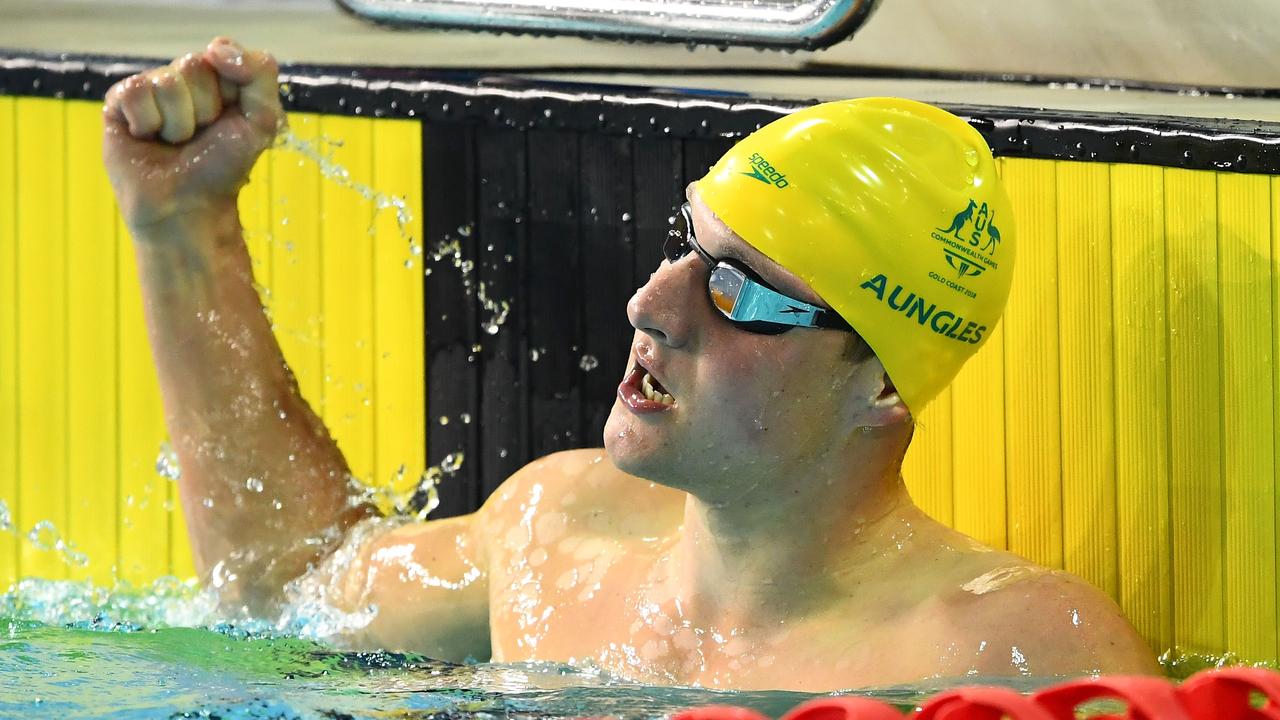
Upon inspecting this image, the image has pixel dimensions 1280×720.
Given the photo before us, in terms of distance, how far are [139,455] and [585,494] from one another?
0.92 meters

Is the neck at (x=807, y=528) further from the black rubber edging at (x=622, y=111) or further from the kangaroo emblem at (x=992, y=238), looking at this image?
the black rubber edging at (x=622, y=111)

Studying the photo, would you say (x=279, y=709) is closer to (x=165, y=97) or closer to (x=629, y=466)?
(x=629, y=466)

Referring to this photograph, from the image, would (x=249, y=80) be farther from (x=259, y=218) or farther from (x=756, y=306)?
(x=756, y=306)

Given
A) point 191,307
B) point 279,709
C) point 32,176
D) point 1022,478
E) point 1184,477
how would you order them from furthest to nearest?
point 32,176 < point 191,307 < point 1022,478 < point 1184,477 < point 279,709

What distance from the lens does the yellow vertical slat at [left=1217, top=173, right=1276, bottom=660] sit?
6.46ft

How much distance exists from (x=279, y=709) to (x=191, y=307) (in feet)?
2.35

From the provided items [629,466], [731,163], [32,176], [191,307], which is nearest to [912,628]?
[629,466]

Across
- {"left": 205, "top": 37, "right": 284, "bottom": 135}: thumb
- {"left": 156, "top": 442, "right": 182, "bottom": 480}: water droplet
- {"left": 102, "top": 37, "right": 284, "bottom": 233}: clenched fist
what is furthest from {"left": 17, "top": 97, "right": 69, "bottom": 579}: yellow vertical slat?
{"left": 205, "top": 37, "right": 284, "bottom": 135}: thumb

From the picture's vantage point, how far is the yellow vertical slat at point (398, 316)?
8.69 feet

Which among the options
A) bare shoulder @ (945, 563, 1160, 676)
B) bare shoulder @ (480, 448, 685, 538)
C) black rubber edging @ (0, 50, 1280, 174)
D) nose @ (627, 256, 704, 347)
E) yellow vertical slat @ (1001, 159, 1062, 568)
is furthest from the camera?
bare shoulder @ (480, 448, 685, 538)

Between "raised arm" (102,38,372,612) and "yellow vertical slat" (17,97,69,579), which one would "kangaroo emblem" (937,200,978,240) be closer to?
"raised arm" (102,38,372,612)

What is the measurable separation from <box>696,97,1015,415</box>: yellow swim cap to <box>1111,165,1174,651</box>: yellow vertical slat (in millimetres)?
234

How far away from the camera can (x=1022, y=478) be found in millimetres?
2189

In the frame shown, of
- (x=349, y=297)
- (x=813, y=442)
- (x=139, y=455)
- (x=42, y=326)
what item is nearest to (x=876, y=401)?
(x=813, y=442)
